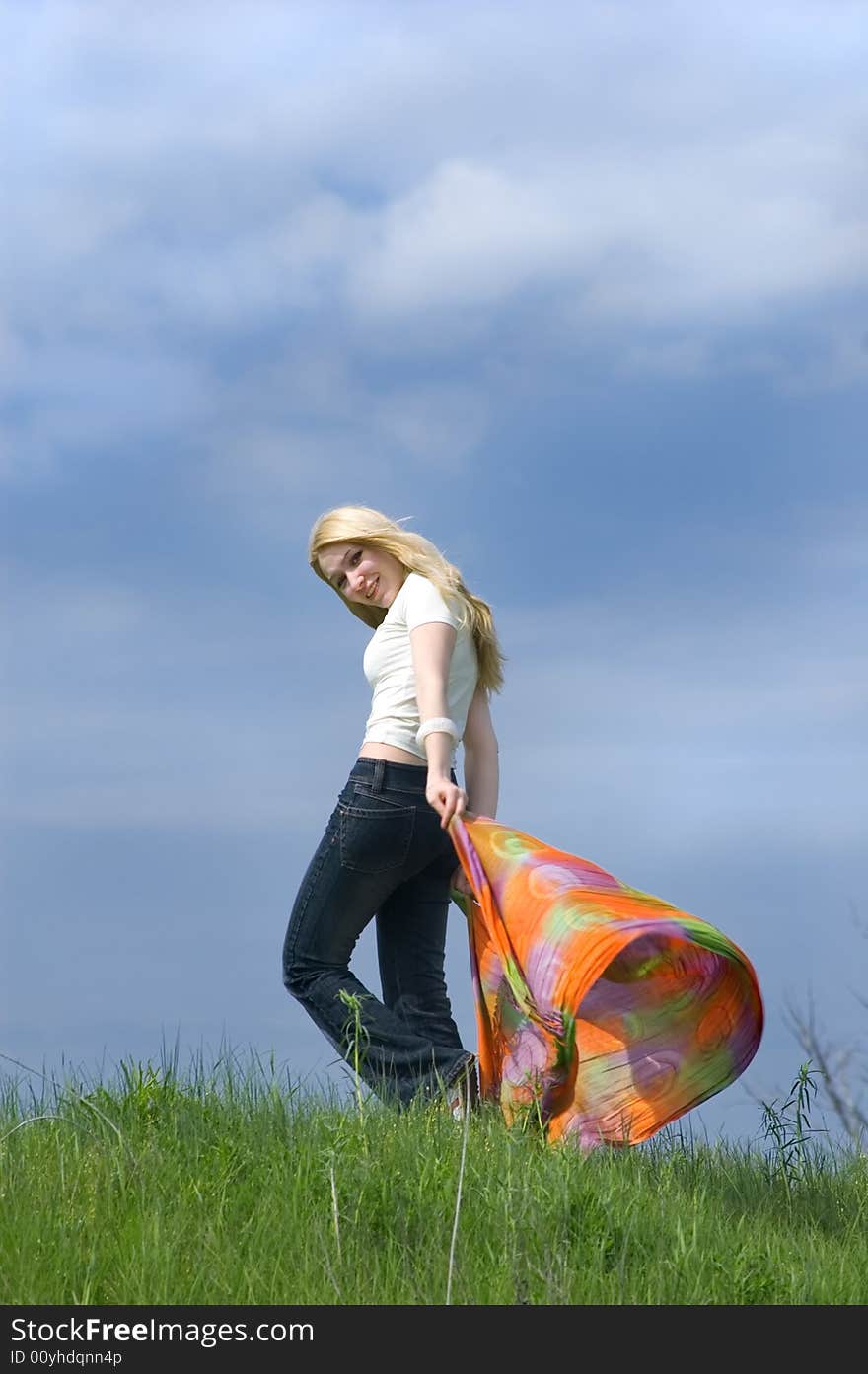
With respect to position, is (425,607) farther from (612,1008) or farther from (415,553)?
(612,1008)

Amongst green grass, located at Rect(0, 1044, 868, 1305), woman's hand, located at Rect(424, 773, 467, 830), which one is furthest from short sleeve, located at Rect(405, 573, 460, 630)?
green grass, located at Rect(0, 1044, 868, 1305)

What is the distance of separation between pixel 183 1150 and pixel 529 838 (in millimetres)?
1650

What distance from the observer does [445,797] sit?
490 cm

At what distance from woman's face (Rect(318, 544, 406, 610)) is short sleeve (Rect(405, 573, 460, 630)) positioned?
0.25m

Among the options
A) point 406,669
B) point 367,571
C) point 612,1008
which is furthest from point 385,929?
point 367,571

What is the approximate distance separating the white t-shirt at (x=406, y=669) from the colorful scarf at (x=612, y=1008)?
735mm

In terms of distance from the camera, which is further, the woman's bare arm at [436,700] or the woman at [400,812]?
the woman at [400,812]

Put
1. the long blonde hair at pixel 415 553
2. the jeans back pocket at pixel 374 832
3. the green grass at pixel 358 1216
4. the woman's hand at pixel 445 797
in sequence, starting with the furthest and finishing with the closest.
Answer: the long blonde hair at pixel 415 553, the jeans back pocket at pixel 374 832, the woman's hand at pixel 445 797, the green grass at pixel 358 1216

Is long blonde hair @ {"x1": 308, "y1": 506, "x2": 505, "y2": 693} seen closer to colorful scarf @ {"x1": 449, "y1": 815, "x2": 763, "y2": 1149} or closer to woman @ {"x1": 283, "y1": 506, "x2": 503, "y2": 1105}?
woman @ {"x1": 283, "y1": 506, "x2": 503, "y2": 1105}

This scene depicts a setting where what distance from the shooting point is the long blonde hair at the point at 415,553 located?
5.43 metres

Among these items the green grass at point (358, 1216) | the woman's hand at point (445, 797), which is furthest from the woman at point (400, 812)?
the green grass at point (358, 1216)

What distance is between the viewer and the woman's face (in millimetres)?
5547

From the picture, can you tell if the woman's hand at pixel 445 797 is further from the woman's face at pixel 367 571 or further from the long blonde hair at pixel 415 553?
the woman's face at pixel 367 571
